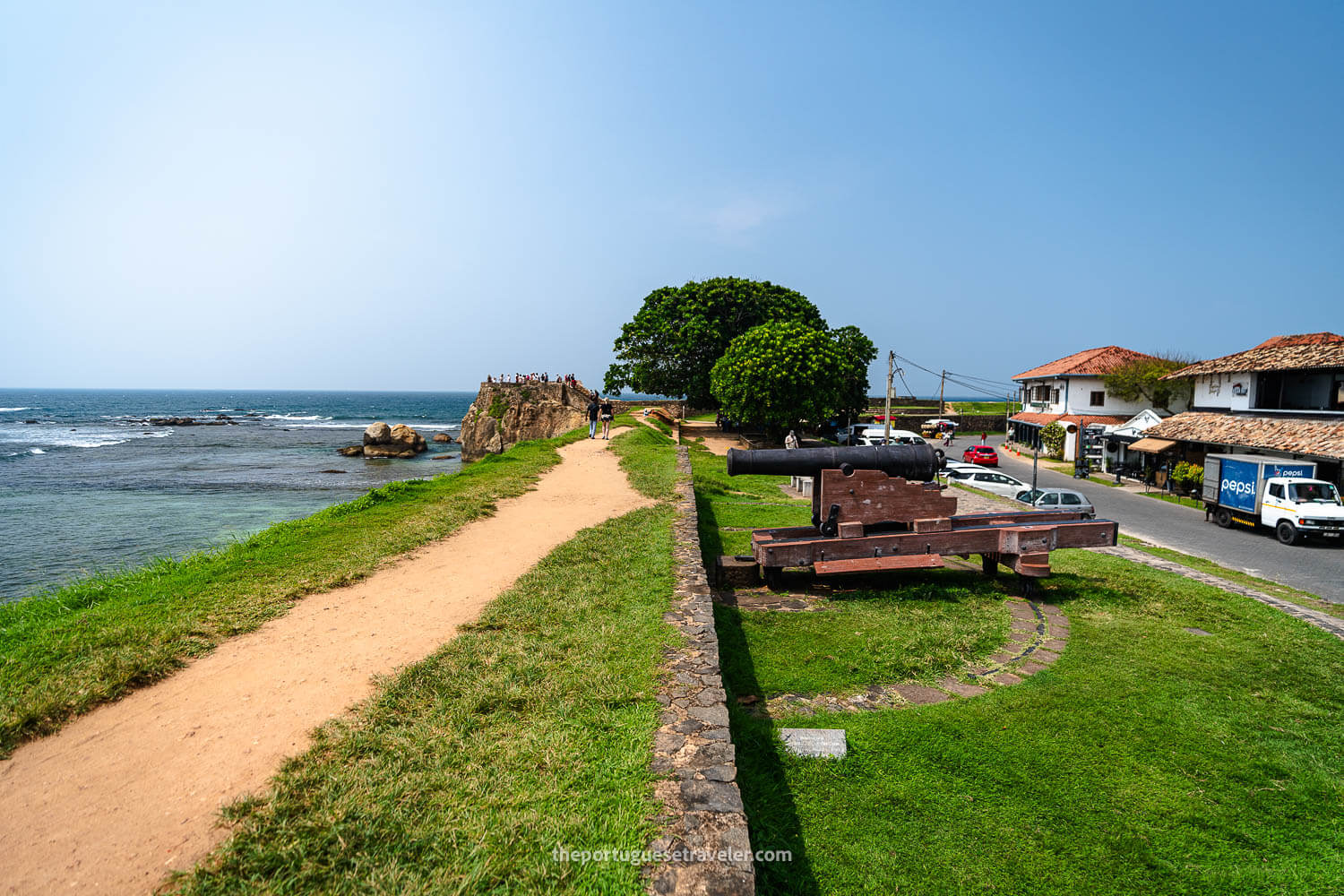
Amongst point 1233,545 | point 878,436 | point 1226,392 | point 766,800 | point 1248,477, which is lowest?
point 1233,545

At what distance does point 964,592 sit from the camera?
871 centimetres

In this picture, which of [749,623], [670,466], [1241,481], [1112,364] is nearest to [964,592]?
[749,623]

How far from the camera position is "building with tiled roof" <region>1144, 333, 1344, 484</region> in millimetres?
19719

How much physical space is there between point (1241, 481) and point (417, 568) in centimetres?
2168

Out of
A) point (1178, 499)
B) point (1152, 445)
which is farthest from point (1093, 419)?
point (1178, 499)

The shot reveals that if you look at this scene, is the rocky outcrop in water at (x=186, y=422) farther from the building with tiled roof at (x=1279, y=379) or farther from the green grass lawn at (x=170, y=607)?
the building with tiled roof at (x=1279, y=379)

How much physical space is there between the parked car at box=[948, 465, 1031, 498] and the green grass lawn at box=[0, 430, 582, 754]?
17525mm

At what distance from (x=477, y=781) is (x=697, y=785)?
1207 millimetres

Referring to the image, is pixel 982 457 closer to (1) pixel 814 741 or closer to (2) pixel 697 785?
(1) pixel 814 741

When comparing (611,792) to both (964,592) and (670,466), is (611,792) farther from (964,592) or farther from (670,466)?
(670,466)

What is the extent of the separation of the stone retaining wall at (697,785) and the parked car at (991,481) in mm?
19296

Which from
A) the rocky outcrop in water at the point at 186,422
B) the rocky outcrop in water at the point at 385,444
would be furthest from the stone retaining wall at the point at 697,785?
the rocky outcrop in water at the point at 186,422

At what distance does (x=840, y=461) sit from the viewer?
8.72 metres

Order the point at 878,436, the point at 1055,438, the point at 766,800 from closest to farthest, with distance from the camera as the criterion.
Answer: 1. the point at 766,800
2. the point at 878,436
3. the point at 1055,438
